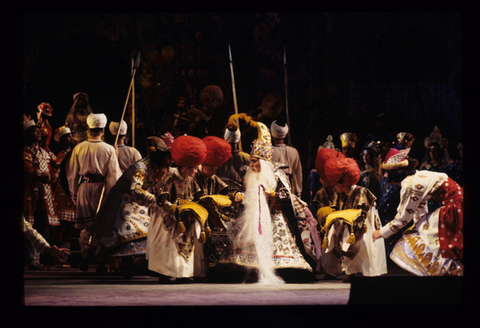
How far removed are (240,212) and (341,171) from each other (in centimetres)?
90

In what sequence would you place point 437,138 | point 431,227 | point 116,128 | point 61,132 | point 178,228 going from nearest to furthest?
point 431,227 → point 178,228 → point 437,138 → point 116,128 → point 61,132

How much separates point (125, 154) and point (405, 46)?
283 cm

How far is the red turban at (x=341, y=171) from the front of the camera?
576cm

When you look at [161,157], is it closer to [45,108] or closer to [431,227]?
[45,108]

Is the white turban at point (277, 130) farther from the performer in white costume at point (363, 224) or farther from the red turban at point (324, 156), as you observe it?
the performer in white costume at point (363, 224)

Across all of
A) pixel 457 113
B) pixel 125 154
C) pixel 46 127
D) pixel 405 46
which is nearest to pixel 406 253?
pixel 457 113

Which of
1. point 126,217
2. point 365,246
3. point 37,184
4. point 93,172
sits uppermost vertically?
point 93,172

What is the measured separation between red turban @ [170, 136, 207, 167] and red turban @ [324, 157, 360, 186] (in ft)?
3.47

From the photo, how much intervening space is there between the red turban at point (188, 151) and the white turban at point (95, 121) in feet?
3.37

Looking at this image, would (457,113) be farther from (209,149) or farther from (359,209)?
(209,149)

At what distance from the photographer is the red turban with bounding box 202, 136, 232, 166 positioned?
5.74 meters

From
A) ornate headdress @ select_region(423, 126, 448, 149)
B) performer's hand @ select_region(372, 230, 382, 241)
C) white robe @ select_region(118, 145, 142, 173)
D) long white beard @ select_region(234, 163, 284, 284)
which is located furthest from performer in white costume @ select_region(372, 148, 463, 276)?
white robe @ select_region(118, 145, 142, 173)

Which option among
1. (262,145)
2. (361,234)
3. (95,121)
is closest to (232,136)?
(262,145)

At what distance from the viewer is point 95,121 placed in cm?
632
